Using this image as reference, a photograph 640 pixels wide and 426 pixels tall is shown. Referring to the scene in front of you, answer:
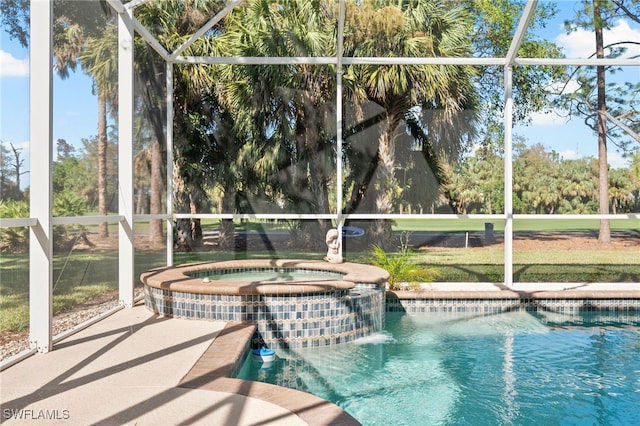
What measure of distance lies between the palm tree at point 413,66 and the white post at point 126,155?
13.5 feet

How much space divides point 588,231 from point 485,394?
9.94m

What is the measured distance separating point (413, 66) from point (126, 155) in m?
5.20

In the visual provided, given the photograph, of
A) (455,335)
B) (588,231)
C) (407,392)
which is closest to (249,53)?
(455,335)

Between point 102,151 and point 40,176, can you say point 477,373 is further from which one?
point 102,151

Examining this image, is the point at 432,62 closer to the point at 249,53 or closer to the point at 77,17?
the point at 249,53

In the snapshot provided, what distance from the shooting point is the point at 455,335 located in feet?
19.1

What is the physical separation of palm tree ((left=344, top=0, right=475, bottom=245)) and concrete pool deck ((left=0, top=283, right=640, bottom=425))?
587cm

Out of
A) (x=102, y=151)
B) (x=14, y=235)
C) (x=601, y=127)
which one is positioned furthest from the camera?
(x=601, y=127)

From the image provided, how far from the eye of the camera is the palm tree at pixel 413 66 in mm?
9273

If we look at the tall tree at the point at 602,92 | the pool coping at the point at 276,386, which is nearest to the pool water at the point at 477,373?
the pool coping at the point at 276,386

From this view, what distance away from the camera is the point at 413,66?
9109 millimetres

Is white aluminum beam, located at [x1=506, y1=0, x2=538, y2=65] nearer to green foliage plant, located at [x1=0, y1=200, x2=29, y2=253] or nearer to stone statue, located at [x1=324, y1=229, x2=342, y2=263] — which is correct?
stone statue, located at [x1=324, y1=229, x2=342, y2=263]

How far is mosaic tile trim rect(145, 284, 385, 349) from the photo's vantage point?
5.30m

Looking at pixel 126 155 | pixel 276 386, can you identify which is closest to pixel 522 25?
pixel 126 155
